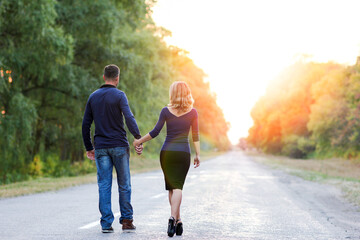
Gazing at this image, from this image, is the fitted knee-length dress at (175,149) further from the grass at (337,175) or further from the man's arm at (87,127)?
the grass at (337,175)

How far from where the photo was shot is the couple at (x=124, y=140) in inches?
234

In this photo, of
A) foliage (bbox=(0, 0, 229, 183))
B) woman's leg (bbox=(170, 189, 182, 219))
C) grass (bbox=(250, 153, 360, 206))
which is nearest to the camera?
woman's leg (bbox=(170, 189, 182, 219))

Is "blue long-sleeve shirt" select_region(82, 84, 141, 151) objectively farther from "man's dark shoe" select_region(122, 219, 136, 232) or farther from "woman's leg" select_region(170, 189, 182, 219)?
"man's dark shoe" select_region(122, 219, 136, 232)

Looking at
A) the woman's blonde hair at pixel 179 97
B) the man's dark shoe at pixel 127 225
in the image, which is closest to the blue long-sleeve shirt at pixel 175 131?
the woman's blonde hair at pixel 179 97

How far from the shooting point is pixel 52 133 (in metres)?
23.3

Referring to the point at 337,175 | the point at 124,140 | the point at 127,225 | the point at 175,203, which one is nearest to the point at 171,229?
the point at 175,203

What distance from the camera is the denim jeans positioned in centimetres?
→ 602

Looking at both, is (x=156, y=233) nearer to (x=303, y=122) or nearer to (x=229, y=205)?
(x=229, y=205)

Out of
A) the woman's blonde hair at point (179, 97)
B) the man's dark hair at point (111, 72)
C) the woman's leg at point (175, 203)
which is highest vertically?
the man's dark hair at point (111, 72)

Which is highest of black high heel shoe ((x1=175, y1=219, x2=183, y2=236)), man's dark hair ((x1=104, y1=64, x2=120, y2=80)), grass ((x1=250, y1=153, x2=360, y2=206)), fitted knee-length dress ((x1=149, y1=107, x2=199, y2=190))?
man's dark hair ((x1=104, y1=64, x2=120, y2=80))

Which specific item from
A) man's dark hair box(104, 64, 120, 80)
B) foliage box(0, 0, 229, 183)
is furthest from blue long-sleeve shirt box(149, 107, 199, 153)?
foliage box(0, 0, 229, 183)

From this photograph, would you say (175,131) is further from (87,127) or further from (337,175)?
(337,175)

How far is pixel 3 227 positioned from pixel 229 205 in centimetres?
468

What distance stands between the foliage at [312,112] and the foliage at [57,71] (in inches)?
555
